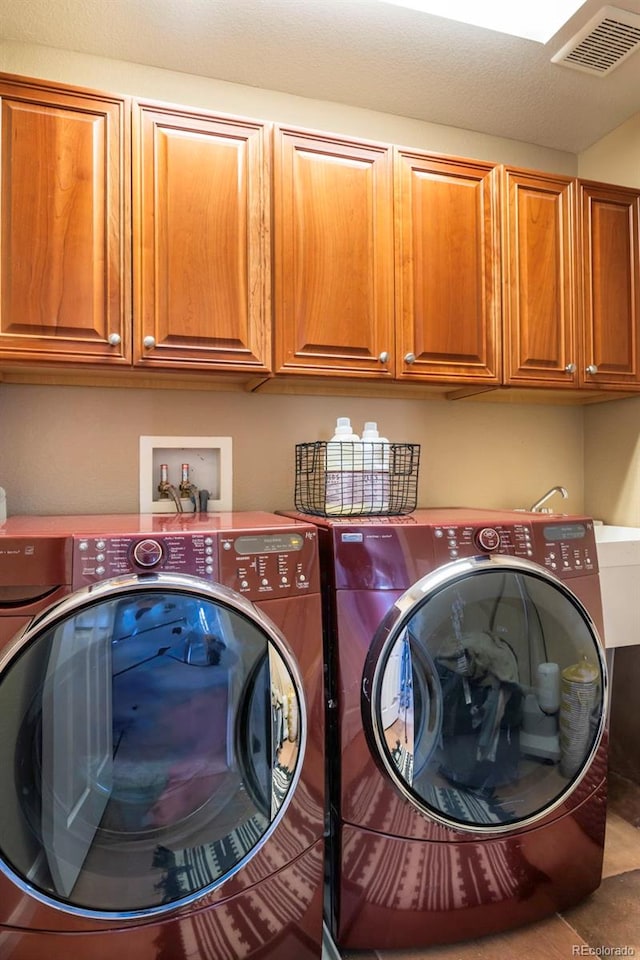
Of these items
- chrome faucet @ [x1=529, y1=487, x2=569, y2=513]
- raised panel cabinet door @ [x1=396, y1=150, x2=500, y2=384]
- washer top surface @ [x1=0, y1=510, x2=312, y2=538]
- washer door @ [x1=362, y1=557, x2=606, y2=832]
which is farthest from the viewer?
chrome faucet @ [x1=529, y1=487, x2=569, y2=513]

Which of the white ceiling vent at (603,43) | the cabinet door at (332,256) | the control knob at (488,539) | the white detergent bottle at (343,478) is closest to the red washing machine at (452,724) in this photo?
the control knob at (488,539)

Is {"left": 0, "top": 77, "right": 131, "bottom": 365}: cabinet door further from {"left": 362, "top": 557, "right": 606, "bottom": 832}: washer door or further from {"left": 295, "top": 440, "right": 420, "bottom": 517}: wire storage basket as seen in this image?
{"left": 362, "top": 557, "right": 606, "bottom": 832}: washer door

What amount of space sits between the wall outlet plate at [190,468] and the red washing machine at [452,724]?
2.10 ft

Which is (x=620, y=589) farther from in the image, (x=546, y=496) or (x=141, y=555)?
(x=141, y=555)

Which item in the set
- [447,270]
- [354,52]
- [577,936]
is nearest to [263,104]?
[354,52]

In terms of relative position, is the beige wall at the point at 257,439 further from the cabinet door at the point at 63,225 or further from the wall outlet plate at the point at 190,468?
the cabinet door at the point at 63,225

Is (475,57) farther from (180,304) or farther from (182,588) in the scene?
(182,588)

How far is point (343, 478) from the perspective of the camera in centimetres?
177

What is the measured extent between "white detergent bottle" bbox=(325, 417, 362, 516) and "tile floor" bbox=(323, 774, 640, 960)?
1146 millimetres

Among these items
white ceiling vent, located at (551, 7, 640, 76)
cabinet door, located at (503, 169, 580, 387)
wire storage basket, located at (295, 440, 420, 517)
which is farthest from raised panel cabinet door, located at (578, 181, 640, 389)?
wire storage basket, located at (295, 440, 420, 517)

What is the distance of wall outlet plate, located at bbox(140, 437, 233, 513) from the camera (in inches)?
79.4

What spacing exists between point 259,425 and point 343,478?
529 millimetres

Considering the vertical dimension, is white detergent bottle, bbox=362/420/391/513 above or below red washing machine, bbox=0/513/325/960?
above

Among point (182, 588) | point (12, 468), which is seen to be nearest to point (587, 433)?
point (182, 588)
